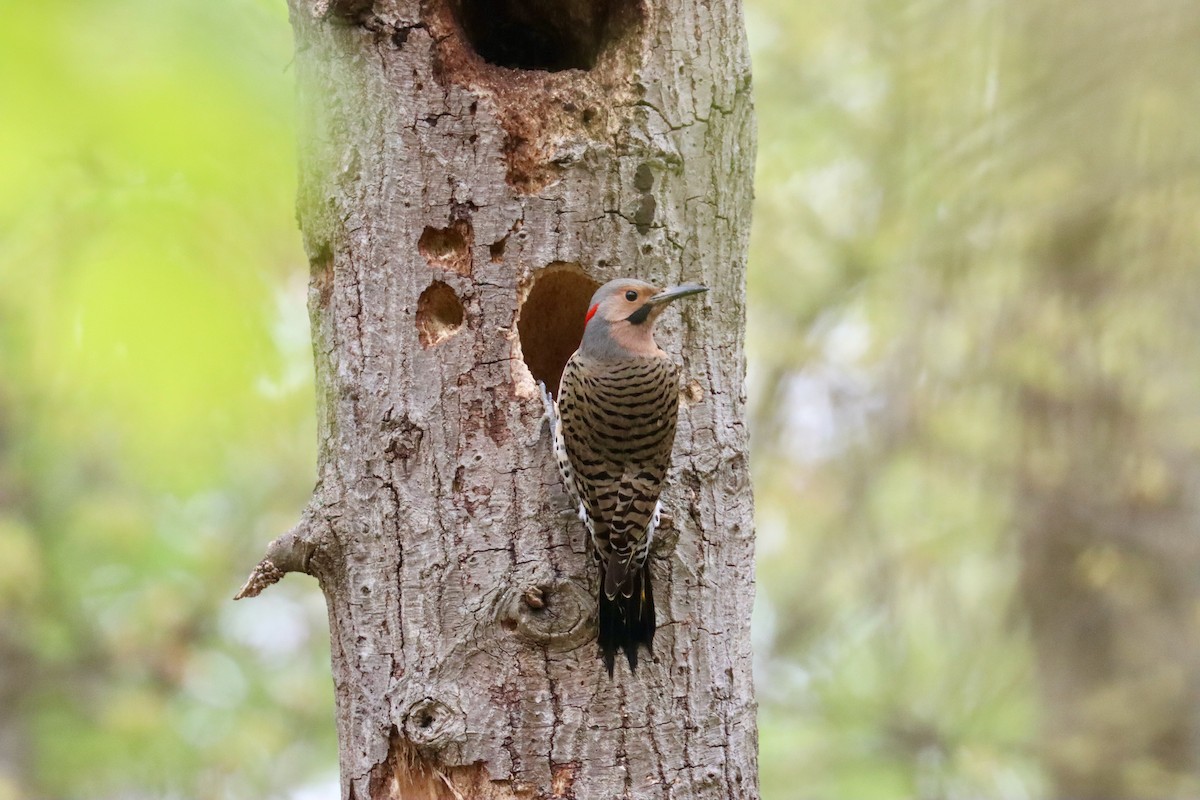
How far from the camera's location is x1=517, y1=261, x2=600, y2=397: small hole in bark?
334cm

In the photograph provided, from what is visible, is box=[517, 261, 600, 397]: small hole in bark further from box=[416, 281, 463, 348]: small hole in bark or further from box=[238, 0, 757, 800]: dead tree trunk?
box=[416, 281, 463, 348]: small hole in bark

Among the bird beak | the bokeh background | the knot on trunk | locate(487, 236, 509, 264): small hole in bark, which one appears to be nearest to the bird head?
the bird beak

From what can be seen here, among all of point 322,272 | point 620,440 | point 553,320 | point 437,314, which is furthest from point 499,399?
point 553,320

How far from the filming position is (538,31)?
3.86 meters

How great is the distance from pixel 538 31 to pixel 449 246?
117 cm

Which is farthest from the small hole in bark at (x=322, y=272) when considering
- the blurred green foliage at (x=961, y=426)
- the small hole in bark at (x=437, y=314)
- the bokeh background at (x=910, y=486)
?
the blurred green foliage at (x=961, y=426)

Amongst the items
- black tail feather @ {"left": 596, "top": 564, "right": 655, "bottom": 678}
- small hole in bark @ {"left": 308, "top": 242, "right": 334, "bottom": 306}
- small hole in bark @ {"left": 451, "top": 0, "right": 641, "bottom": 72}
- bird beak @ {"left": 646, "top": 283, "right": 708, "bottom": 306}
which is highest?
small hole in bark @ {"left": 451, "top": 0, "right": 641, "bottom": 72}

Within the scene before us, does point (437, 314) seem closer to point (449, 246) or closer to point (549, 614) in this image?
point (449, 246)

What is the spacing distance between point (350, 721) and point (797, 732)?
553 centimetres

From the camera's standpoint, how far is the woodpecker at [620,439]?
2867mm

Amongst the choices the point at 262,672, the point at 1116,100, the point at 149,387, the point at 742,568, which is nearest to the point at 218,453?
the point at 149,387

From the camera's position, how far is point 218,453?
2.00 metres

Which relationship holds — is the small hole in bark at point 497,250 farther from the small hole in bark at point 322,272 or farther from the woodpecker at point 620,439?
the small hole in bark at point 322,272

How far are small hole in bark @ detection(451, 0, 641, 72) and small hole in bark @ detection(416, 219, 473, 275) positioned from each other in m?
0.71
